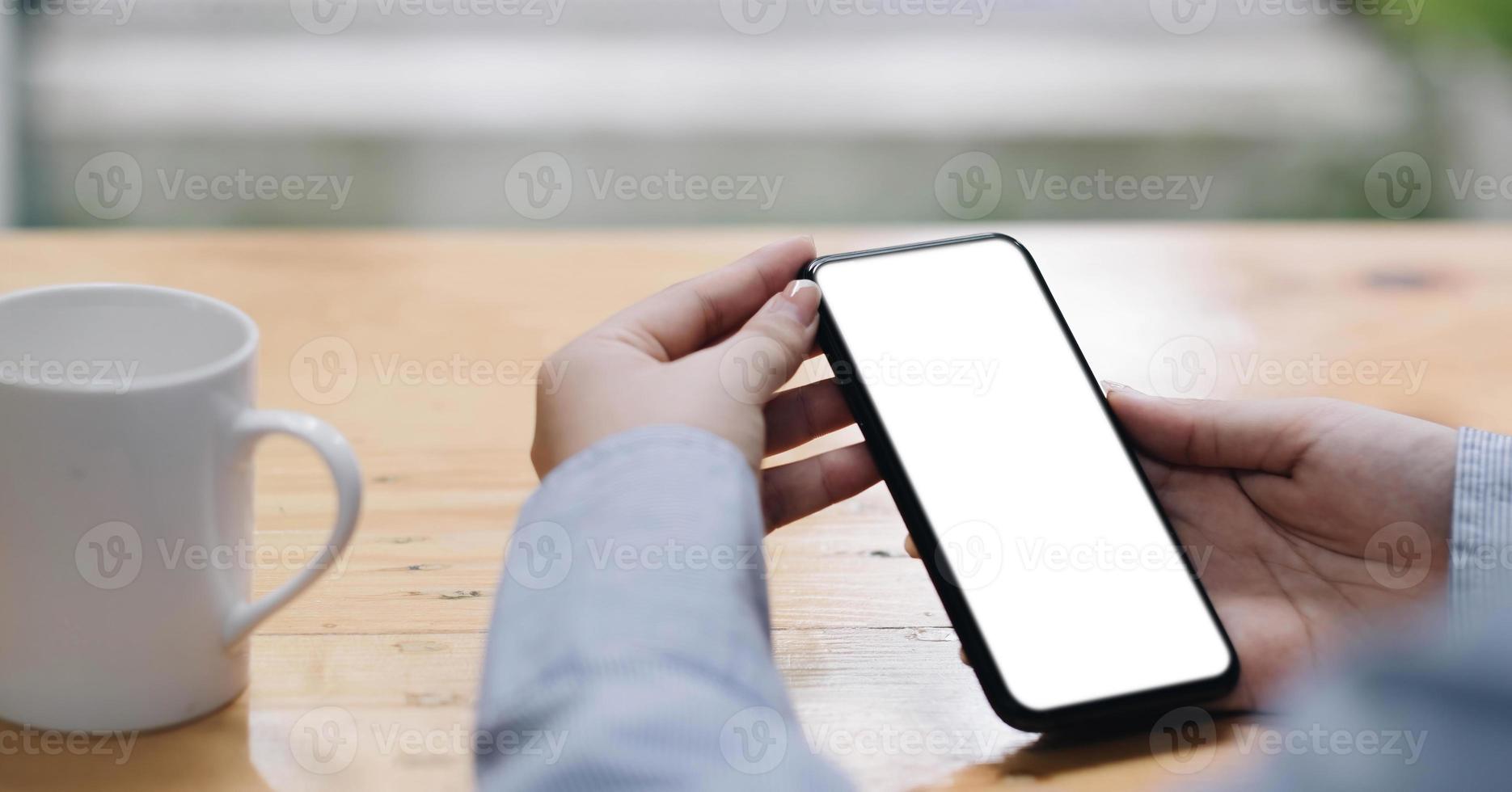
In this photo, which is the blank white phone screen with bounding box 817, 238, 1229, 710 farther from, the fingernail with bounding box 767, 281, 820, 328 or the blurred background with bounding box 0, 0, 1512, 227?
the blurred background with bounding box 0, 0, 1512, 227

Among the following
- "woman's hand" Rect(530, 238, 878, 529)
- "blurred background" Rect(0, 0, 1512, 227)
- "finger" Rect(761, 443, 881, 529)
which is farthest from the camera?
"blurred background" Rect(0, 0, 1512, 227)

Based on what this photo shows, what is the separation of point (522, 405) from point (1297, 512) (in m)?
0.37

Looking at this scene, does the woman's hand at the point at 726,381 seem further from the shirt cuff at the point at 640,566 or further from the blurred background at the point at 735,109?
the blurred background at the point at 735,109

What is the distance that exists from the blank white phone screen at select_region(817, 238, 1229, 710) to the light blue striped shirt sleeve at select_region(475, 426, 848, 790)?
11 centimetres

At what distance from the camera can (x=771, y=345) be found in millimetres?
450

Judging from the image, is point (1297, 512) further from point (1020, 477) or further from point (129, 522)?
point (129, 522)

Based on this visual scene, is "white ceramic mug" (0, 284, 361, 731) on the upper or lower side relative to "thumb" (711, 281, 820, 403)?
lower

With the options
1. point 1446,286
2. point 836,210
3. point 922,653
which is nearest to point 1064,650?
point 922,653

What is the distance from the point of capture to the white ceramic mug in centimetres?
33

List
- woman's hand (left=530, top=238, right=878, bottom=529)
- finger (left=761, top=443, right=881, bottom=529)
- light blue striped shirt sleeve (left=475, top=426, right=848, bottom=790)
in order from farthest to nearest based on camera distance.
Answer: finger (left=761, top=443, right=881, bottom=529), woman's hand (left=530, top=238, right=878, bottom=529), light blue striped shirt sleeve (left=475, top=426, right=848, bottom=790)

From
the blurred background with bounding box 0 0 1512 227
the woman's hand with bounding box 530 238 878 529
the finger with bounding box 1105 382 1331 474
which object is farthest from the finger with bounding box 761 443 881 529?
the blurred background with bounding box 0 0 1512 227

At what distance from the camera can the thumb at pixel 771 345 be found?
1.40 feet

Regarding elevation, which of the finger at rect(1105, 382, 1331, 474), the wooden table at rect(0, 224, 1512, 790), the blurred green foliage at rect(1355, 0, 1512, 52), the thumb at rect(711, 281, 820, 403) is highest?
the blurred green foliage at rect(1355, 0, 1512, 52)

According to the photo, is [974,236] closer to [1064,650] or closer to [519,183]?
[1064,650]
